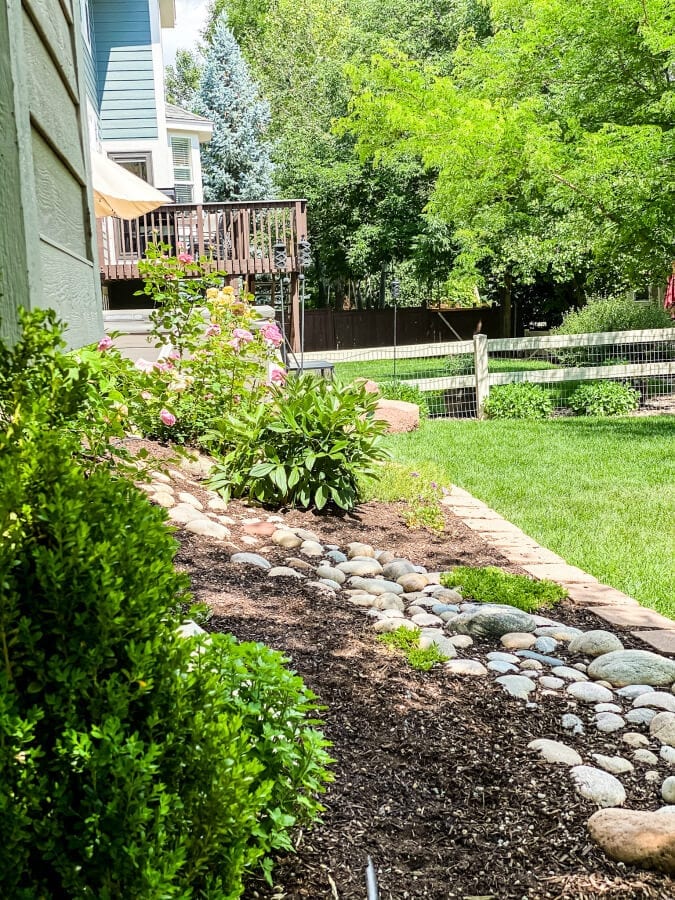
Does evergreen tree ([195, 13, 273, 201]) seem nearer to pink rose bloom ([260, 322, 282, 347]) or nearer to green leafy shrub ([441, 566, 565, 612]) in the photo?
pink rose bloom ([260, 322, 282, 347])

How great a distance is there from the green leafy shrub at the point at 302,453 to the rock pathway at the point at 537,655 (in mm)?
387

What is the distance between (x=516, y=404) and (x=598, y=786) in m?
9.77

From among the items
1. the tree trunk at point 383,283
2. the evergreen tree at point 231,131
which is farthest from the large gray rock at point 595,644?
the evergreen tree at point 231,131

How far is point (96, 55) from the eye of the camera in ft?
47.4

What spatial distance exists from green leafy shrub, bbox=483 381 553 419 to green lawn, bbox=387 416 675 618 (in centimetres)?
68

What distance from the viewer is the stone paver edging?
12.5ft

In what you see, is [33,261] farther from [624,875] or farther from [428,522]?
[428,522]

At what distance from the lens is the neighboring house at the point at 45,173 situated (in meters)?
1.55

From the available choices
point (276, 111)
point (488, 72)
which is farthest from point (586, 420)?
point (276, 111)

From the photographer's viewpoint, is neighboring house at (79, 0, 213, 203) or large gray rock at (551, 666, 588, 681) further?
neighboring house at (79, 0, 213, 203)

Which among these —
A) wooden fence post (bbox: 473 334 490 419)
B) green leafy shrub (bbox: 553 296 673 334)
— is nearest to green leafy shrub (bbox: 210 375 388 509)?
wooden fence post (bbox: 473 334 490 419)

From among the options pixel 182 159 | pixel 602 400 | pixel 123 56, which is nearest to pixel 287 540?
pixel 602 400

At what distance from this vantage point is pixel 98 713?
137 cm

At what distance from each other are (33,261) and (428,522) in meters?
4.31
